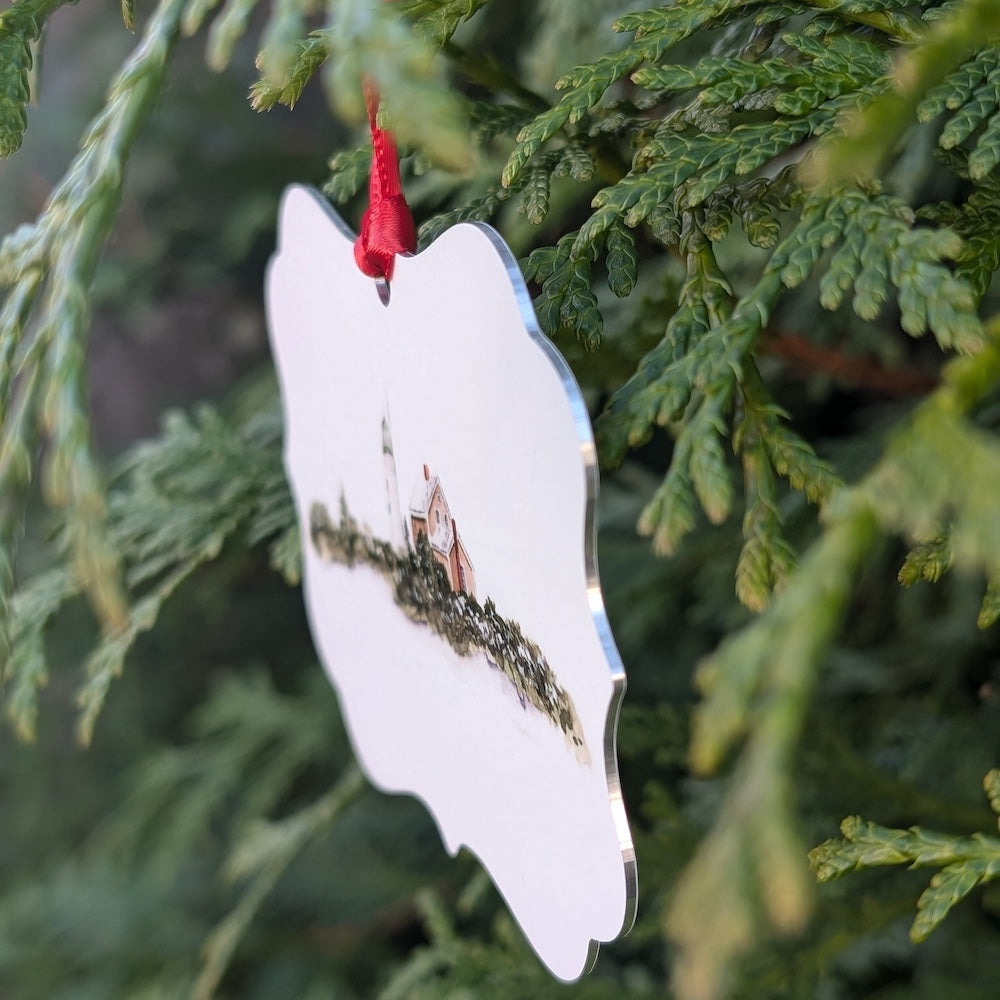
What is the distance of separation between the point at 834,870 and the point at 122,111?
1.88 ft

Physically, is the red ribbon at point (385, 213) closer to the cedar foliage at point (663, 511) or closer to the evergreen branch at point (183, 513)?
the cedar foliage at point (663, 511)

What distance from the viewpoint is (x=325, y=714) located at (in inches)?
59.2

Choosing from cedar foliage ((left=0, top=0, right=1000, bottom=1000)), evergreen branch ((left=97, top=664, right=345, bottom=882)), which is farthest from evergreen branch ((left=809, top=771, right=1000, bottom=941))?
evergreen branch ((left=97, top=664, right=345, bottom=882))

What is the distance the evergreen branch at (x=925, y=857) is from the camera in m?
0.61

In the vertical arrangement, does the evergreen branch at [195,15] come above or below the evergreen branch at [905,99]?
above

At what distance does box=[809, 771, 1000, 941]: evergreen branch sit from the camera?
0.61 m

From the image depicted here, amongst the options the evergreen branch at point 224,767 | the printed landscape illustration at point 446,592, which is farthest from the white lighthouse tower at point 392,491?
the evergreen branch at point 224,767

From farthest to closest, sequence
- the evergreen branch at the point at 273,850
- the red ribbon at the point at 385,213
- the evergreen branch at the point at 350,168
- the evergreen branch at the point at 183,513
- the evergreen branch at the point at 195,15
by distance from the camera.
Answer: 1. the evergreen branch at the point at 273,850
2. the evergreen branch at the point at 183,513
3. the evergreen branch at the point at 350,168
4. the red ribbon at the point at 385,213
5. the evergreen branch at the point at 195,15

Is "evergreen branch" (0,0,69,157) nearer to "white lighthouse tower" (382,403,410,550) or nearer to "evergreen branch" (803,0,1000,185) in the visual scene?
"white lighthouse tower" (382,403,410,550)

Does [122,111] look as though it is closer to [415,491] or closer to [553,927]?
[415,491]

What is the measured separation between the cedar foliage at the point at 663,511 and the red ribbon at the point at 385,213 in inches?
1.9

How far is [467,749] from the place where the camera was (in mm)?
678

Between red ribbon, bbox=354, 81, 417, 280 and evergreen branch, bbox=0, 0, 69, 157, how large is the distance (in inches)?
7.8

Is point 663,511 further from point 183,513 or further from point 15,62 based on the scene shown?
point 183,513
